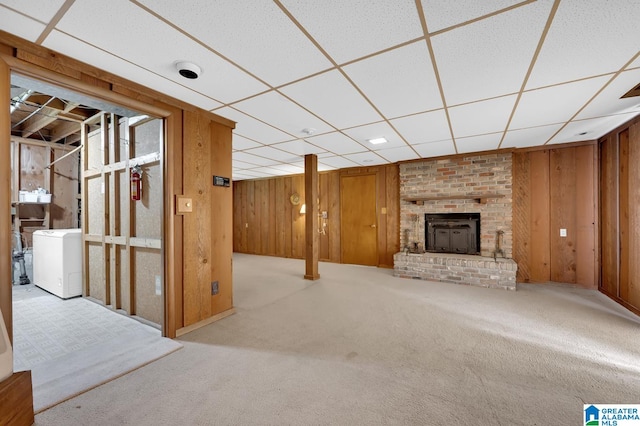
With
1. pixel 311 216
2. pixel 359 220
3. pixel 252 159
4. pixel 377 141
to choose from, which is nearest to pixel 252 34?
pixel 377 141

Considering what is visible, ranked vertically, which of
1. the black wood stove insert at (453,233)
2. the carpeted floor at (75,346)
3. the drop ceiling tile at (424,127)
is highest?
the drop ceiling tile at (424,127)

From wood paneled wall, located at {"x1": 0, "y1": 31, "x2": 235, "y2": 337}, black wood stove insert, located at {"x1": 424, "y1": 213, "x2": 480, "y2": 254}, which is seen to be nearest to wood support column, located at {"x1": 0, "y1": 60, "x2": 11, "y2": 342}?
wood paneled wall, located at {"x1": 0, "y1": 31, "x2": 235, "y2": 337}

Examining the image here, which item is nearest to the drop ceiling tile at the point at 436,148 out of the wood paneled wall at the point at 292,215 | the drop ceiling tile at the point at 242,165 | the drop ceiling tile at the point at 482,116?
the drop ceiling tile at the point at 482,116

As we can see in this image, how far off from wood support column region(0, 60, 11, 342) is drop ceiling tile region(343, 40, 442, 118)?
227cm

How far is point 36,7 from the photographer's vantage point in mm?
1448

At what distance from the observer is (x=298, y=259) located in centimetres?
744

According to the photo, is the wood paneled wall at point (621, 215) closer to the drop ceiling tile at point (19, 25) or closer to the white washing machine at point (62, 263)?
the drop ceiling tile at point (19, 25)

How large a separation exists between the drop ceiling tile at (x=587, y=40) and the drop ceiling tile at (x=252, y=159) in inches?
172

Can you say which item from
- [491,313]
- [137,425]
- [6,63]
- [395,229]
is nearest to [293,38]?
[6,63]

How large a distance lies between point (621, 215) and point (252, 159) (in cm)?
602

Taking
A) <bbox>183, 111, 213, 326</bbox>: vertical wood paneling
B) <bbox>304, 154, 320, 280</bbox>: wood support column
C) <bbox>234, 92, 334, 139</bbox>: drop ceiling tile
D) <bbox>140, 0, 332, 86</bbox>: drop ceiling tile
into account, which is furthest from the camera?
<bbox>304, 154, 320, 280</bbox>: wood support column

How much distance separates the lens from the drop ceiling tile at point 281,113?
2.67 metres

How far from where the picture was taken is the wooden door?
6328mm

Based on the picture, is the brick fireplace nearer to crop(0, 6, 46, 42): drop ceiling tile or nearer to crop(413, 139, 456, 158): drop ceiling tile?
crop(413, 139, 456, 158): drop ceiling tile
